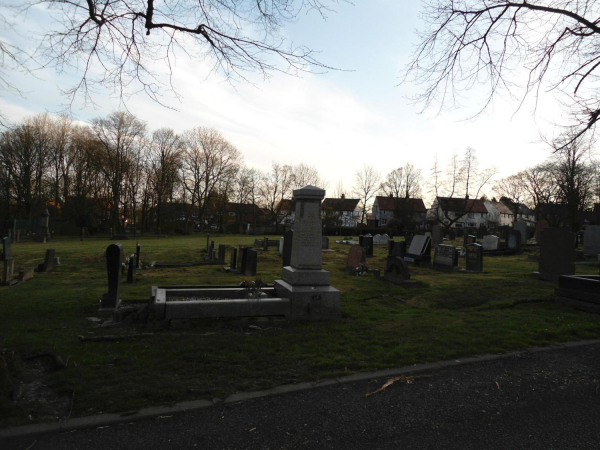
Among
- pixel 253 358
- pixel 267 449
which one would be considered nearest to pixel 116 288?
pixel 253 358

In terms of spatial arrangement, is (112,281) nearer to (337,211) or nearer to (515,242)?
(515,242)

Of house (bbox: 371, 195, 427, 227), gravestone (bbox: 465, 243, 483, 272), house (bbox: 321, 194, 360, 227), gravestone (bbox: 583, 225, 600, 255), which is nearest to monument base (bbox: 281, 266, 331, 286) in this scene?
gravestone (bbox: 465, 243, 483, 272)

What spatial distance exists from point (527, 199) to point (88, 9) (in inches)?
2531

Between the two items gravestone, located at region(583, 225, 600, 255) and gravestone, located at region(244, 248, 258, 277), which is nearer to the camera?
A: gravestone, located at region(244, 248, 258, 277)

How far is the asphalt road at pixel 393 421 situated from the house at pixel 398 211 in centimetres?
4997

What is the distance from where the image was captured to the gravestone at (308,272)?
6.60m

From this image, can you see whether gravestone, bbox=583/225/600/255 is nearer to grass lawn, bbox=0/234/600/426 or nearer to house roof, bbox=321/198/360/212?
grass lawn, bbox=0/234/600/426

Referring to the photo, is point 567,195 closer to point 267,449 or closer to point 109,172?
point 267,449

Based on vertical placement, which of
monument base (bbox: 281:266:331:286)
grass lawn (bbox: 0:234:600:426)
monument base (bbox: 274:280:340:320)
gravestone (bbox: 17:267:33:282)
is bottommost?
gravestone (bbox: 17:267:33:282)

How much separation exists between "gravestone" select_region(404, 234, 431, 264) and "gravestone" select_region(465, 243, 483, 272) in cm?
199

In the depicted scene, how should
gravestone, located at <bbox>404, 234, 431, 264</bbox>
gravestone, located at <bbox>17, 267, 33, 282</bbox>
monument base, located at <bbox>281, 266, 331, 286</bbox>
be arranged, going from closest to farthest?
monument base, located at <bbox>281, 266, 331, 286</bbox>
gravestone, located at <bbox>17, 267, 33, 282</bbox>
gravestone, located at <bbox>404, 234, 431, 264</bbox>

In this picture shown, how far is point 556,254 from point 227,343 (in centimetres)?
1111

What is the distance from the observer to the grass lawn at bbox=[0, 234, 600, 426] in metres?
3.55

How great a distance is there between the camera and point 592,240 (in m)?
20.7
